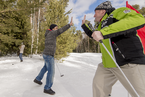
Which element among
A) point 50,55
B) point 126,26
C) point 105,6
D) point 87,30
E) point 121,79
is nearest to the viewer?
point 126,26

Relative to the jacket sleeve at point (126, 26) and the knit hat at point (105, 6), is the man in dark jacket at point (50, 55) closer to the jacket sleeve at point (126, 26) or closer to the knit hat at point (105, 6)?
the knit hat at point (105, 6)

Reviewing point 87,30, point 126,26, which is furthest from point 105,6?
point 126,26

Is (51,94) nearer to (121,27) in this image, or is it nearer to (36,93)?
(36,93)

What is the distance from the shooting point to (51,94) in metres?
2.75

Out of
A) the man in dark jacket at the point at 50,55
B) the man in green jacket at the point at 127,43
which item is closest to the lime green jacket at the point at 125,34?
the man in green jacket at the point at 127,43

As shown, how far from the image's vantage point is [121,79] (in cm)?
145

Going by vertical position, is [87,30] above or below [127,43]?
above

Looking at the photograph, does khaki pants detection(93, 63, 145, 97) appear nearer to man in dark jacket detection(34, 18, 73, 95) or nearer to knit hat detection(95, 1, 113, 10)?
knit hat detection(95, 1, 113, 10)

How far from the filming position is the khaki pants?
4.20ft

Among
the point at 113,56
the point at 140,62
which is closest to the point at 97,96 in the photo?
the point at 113,56

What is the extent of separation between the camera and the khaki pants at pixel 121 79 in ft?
4.20

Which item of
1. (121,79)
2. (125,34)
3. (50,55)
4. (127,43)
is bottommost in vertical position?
(121,79)

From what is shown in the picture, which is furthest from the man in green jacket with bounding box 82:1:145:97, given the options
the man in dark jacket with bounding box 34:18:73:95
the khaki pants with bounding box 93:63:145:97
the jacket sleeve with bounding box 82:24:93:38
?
the man in dark jacket with bounding box 34:18:73:95

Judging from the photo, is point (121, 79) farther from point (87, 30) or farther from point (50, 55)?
point (50, 55)
